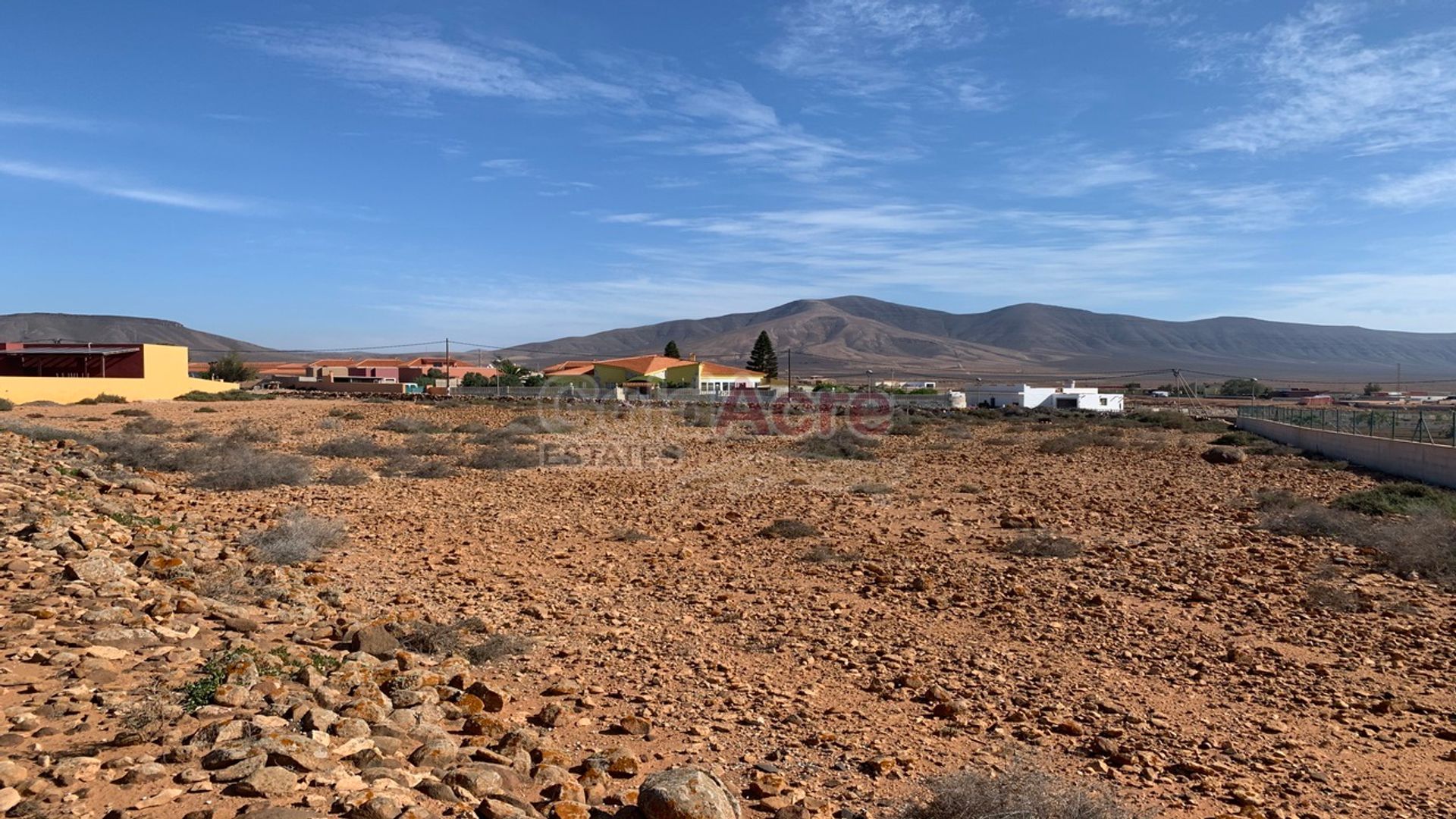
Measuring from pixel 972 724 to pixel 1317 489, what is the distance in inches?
656

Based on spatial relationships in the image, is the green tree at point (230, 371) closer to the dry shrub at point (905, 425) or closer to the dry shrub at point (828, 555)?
the dry shrub at point (905, 425)

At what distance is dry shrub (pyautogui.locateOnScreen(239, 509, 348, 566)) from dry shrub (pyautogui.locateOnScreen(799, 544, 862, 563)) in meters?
5.71

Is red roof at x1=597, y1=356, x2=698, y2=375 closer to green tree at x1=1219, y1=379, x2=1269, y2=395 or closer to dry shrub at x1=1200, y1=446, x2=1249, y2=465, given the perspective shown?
dry shrub at x1=1200, y1=446, x2=1249, y2=465

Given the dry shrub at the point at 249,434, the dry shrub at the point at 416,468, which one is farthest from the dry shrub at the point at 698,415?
the dry shrub at the point at 416,468

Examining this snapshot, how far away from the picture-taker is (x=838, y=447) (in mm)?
26688

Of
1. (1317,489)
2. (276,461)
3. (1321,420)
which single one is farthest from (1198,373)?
(276,461)

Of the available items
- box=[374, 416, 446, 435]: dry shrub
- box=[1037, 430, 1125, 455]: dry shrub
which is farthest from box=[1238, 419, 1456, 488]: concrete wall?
box=[374, 416, 446, 435]: dry shrub

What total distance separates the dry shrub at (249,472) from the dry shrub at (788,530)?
9040 millimetres

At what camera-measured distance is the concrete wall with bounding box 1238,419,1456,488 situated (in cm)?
1906

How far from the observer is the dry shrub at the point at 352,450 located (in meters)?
21.9

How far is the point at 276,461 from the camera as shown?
57.1 ft

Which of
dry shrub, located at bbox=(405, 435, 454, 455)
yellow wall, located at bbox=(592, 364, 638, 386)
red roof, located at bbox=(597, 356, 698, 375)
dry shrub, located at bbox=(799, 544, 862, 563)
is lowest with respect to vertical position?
dry shrub, located at bbox=(799, 544, 862, 563)

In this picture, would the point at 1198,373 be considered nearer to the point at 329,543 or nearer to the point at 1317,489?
the point at 1317,489

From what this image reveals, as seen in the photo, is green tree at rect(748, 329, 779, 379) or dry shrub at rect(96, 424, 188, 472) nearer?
dry shrub at rect(96, 424, 188, 472)
